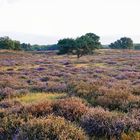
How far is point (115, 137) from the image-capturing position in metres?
7.45

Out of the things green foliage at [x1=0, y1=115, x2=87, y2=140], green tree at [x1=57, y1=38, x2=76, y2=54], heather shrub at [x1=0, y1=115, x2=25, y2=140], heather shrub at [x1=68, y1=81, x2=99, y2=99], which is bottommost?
green tree at [x1=57, y1=38, x2=76, y2=54]

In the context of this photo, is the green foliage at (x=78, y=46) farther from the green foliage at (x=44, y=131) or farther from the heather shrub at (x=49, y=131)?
the heather shrub at (x=49, y=131)

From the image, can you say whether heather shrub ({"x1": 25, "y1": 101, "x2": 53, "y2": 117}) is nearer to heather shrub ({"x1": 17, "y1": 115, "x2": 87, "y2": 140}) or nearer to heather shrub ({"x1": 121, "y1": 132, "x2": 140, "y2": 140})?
heather shrub ({"x1": 17, "y1": 115, "x2": 87, "y2": 140})

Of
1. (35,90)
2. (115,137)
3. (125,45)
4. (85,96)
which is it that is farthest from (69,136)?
(125,45)

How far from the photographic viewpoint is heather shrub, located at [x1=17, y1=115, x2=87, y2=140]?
22.4 feet

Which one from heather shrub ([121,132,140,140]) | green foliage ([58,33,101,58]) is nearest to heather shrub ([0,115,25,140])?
heather shrub ([121,132,140,140])

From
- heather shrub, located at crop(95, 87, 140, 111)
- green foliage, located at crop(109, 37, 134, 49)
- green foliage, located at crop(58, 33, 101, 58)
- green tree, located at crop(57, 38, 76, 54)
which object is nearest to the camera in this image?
heather shrub, located at crop(95, 87, 140, 111)

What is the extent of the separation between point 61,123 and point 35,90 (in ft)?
29.3

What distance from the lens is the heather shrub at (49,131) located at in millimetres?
6840

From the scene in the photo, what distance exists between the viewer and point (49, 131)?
6973mm

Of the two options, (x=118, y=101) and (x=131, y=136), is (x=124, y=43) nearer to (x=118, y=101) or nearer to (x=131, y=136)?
(x=118, y=101)

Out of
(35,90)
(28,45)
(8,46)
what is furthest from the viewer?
(28,45)

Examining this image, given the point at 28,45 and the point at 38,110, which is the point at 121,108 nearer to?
the point at 38,110

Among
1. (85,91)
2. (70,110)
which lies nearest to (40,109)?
(70,110)
